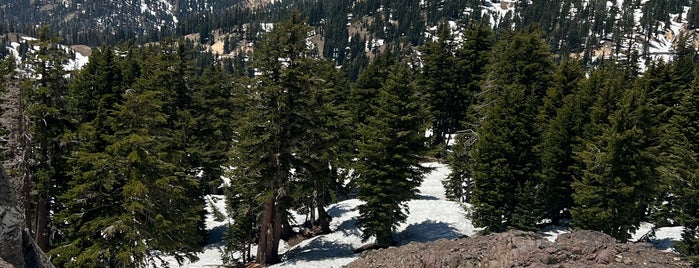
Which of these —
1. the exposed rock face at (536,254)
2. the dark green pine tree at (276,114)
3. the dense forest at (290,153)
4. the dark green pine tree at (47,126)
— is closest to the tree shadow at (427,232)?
the dense forest at (290,153)

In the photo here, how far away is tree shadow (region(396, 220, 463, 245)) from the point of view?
2775cm

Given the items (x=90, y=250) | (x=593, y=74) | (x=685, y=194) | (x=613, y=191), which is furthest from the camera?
(x=593, y=74)

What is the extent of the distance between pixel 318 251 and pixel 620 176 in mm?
16618

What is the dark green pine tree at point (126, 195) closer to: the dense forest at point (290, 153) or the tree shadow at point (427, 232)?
the dense forest at point (290, 153)

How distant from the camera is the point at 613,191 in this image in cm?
2353

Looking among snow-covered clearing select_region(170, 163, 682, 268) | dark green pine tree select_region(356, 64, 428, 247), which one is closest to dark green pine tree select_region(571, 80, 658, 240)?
snow-covered clearing select_region(170, 163, 682, 268)

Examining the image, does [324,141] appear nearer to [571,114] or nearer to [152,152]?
[152,152]

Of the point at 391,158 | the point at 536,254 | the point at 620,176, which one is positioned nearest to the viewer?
the point at 536,254

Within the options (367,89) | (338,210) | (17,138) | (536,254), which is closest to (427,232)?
(338,210)

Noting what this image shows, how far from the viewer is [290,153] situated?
25312 millimetres

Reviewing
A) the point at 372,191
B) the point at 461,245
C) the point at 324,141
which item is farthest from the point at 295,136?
the point at 461,245

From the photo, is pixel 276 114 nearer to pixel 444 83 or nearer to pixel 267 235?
pixel 267 235

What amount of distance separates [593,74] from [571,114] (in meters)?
3.55

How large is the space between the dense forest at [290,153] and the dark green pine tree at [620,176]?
0.09 meters
